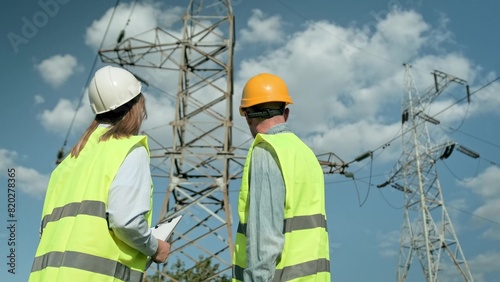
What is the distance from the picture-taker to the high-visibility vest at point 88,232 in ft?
7.94

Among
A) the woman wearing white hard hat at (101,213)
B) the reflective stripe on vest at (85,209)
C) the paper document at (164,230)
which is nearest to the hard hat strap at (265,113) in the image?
the woman wearing white hard hat at (101,213)

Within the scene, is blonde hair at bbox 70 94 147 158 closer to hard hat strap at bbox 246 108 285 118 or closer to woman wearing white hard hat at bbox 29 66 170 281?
woman wearing white hard hat at bbox 29 66 170 281

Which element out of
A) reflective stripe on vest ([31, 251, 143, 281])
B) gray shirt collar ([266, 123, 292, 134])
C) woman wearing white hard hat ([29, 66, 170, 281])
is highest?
gray shirt collar ([266, 123, 292, 134])

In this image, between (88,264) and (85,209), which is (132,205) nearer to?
(85,209)

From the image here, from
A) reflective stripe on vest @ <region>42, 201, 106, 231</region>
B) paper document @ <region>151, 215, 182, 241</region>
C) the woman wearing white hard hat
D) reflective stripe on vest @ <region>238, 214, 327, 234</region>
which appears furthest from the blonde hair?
reflective stripe on vest @ <region>238, 214, 327, 234</region>

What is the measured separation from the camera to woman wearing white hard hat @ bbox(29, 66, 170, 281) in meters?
2.44

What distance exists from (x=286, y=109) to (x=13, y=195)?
352 cm

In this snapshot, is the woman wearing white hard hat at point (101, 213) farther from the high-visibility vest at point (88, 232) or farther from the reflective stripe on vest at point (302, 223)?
the reflective stripe on vest at point (302, 223)

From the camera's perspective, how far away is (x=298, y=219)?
2.55 m

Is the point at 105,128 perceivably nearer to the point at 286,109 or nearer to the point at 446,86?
the point at 286,109

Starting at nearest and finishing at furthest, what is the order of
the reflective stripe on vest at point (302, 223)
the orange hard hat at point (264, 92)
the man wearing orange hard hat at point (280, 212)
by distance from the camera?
the man wearing orange hard hat at point (280, 212)
the reflective stripe on vest at point (302, 223)
the orange hard hat at point (264, 92)

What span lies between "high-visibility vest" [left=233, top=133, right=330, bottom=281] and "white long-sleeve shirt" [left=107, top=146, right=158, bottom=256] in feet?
1.53

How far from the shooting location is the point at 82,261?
7.92 feet

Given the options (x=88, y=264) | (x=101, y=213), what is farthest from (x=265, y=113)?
(x=88, y=264)
